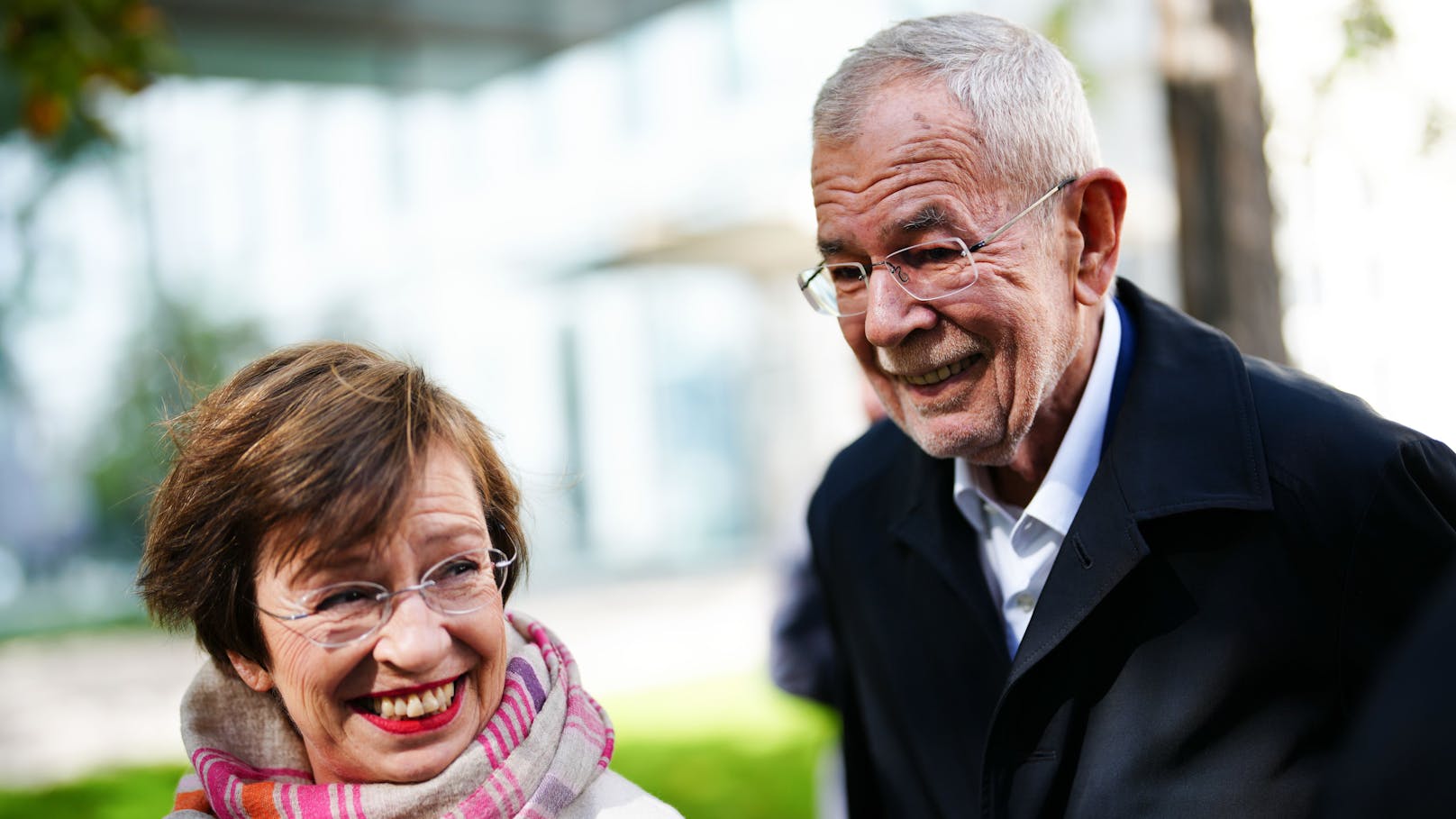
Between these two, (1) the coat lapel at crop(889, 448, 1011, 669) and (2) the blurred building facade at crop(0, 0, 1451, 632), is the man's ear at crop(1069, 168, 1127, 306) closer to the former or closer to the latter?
(1) the coat lapel at crop(889, 448, 1011, 669)

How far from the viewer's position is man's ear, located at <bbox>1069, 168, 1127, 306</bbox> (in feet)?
8.04

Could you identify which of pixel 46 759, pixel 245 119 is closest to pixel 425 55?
pixel 245 119

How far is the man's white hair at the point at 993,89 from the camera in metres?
2.33

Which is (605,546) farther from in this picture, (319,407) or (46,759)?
(319,407)

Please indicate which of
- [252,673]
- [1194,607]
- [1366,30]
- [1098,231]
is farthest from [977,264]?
[1366,30]

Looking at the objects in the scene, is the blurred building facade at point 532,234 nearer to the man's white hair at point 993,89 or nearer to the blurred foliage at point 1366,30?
the blurred foliage at point 1366,30

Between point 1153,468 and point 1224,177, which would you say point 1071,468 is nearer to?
point 1153,468

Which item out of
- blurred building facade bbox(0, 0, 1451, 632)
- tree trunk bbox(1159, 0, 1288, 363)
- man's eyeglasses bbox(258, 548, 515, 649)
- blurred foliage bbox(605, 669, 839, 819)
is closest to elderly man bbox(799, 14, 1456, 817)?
man's eyeglasses bbox(258, 548, 515, 649)

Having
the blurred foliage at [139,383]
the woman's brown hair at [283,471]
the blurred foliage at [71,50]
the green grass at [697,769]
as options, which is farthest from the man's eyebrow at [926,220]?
the blurred foliage at [139,383]

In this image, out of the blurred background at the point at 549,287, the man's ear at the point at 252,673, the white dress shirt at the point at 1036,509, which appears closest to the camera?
the man's ear at the point at 252,673

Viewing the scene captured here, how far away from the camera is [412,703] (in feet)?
5.99

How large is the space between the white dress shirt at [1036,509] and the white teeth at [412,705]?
3.50 ft

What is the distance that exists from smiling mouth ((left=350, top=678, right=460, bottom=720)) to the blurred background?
5.13 m

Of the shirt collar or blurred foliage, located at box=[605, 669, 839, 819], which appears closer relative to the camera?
the shirt collar
